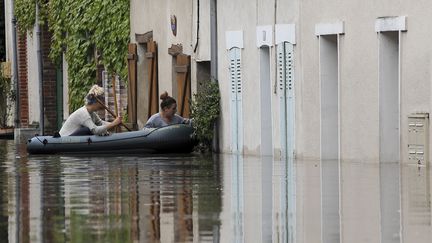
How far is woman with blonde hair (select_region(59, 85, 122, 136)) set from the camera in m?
32.5

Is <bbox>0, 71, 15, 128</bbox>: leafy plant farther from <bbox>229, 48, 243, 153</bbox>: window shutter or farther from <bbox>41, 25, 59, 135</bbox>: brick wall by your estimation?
<bbox>229, 48, 243, 153</bbox>: window shutter

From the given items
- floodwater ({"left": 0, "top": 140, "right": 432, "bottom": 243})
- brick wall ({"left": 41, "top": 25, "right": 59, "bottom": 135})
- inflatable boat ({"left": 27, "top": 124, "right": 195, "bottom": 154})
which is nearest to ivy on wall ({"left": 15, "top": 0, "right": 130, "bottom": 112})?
brick wall ({"left": 41, "top": 25, "right": 59, "bottom": 135})

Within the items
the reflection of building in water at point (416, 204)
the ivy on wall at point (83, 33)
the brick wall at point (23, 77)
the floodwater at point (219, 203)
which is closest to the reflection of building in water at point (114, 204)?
the floodwater at point (219, 203)

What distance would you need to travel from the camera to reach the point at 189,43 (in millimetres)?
34875

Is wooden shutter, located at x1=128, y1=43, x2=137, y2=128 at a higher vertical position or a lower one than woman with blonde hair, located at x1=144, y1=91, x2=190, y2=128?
higher

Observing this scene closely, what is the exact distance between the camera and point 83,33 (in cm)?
4434

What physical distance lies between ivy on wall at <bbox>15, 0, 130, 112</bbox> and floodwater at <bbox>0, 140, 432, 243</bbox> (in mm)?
14543

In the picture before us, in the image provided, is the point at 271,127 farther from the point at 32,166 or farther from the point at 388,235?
the point at 388,235

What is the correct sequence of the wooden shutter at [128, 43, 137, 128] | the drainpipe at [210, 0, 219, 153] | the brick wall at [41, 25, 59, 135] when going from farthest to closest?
the brick wall at [41, 25, 59, 135], the wooden shutter at [128, 43, 137, 128], the drainpipe at [210, 0, 219, 153]

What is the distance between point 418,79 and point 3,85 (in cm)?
2942

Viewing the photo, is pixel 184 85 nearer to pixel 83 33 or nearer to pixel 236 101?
pixel 236 101

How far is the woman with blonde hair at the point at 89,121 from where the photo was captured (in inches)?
1280

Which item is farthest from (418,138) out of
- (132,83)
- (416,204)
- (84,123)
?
(132,83)

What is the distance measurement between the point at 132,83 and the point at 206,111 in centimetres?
775
